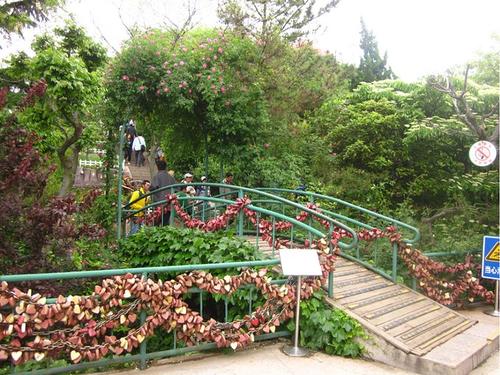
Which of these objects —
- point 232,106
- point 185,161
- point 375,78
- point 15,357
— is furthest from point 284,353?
point 375,78

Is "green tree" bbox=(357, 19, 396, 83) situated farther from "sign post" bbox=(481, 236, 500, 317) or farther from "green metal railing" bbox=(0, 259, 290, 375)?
"green metal railing" bbox=(0, 259, 290, 375)

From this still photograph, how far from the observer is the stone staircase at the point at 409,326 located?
472 centimetres

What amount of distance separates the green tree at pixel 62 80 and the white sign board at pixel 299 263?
5.10m

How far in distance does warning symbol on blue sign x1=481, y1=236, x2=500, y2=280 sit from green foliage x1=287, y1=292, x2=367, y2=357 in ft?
9.52

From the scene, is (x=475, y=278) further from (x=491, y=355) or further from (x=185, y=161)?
(x=185, y=161)

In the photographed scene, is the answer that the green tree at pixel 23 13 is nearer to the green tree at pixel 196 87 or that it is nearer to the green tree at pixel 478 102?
the green tree at pixel 196 87

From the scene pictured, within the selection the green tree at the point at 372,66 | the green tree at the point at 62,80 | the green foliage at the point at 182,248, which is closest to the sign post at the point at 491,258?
the green foliage at the point at 182,248

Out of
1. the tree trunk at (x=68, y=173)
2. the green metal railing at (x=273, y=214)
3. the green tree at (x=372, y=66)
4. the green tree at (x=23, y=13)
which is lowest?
the green metal railing at (x=273, y=214)

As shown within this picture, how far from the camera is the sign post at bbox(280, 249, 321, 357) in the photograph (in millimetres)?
4625

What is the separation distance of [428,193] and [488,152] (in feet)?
15.7

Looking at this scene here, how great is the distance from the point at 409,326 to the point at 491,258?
7.09 ft

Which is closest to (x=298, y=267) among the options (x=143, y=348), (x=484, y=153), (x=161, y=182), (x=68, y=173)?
(x=143, y=348)

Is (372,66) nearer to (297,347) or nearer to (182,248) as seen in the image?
(182,248)

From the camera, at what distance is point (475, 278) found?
7395 mm
